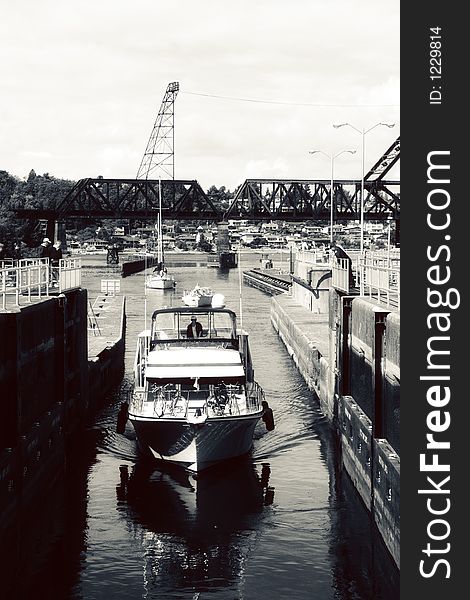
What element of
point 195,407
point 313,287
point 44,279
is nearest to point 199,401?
point 195,407

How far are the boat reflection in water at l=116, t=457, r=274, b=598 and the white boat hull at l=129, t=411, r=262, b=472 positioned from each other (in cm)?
50

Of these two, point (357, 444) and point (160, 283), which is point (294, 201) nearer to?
point (160, 283)

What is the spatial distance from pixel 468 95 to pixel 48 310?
1666 cm

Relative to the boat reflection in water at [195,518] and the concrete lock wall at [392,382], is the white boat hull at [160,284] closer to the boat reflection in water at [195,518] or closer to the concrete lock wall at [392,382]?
the boat reflection in water at [195,518]

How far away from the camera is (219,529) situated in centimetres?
2803

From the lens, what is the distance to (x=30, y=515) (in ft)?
92.7

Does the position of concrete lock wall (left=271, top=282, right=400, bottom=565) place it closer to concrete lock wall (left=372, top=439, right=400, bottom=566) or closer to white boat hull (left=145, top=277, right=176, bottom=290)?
concrete lock wall (left=372, top=439, right=400, bottom=566)

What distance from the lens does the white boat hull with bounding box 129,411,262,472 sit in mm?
32188

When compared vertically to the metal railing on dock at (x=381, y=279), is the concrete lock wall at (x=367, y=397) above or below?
below

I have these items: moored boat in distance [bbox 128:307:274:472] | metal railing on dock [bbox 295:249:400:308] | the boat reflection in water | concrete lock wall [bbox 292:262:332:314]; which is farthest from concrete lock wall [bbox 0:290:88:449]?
concrete lock wall [bbox 292:262:332:314]

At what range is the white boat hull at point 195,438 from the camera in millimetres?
32188

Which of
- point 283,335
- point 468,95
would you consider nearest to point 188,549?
point 468,95

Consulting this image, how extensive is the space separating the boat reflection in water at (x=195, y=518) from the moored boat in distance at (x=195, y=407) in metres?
0.73

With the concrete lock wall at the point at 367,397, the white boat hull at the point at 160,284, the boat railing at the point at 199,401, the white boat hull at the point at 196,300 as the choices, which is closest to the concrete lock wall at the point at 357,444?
the concrete lock wall at the point at 367,397
